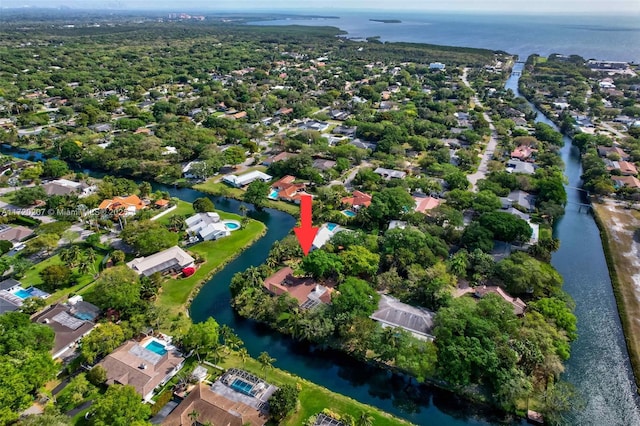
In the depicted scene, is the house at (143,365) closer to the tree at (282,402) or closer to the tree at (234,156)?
the tree at (282,402)

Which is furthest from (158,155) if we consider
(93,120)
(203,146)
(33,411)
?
(33,411)

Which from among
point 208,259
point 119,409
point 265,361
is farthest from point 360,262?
point 119,409

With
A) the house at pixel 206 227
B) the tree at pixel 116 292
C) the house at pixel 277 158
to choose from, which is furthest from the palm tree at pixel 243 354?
the house at pixel 277 158

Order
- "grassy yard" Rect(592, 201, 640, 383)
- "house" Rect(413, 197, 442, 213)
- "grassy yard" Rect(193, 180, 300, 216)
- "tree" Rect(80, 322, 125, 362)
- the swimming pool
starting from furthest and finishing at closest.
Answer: "grassy yard" Rect(193, 180, 300, 216) < "house" Rect(413, 197, 442, 213) < "grassy yard" Rect(592, 201, 640, 383) < "tree" Rect(80, 322, 125, 362) < the swimming pool

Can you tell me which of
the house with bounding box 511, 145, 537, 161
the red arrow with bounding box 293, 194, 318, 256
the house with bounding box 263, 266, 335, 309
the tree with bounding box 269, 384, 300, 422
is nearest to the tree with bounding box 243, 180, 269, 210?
the red arrow with bounding box 293, 194, 318, 256

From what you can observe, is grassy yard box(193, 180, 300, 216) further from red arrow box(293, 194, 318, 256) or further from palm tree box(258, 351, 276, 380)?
palm tree box(258, 351, 276, 380)

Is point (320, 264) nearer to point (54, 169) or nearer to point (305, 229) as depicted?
point (305, 229)
